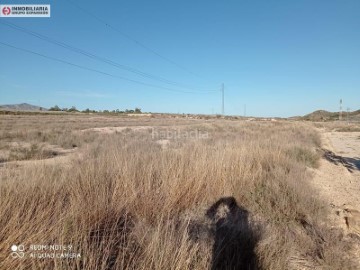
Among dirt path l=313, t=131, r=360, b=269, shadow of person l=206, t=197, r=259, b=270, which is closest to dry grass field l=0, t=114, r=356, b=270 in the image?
shadow of person l=206, t=197, r=259, b=270

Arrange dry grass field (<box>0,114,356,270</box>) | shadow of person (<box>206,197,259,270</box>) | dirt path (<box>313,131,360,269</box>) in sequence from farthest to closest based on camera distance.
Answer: dirt path (<box>313,131,360,269</box>), shadow of person (<box>206,197,259,270</box>), dry grass field (<box>0,114,356,270</box>)

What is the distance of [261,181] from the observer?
5879mm

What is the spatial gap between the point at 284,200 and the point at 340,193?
3.28 metres

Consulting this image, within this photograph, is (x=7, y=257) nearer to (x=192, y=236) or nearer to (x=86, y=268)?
(x=86, y=268)

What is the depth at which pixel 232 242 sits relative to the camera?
3.10 meters

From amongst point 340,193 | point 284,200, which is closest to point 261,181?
point 284,200

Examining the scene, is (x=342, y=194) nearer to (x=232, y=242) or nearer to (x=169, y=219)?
(x=232, y=242)

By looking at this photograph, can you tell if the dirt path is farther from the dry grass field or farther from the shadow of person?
the shadow of person

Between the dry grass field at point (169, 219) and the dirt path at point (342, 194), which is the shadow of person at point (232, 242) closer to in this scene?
the dry grass field at point (169, 219)

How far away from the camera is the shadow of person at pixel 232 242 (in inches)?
111

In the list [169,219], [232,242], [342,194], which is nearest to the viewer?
[232,242]

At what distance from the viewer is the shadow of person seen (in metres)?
2.81

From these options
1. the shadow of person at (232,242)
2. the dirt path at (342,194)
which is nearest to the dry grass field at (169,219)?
the shadow of person at (232,242)

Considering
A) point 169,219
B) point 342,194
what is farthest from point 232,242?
point 342,194
